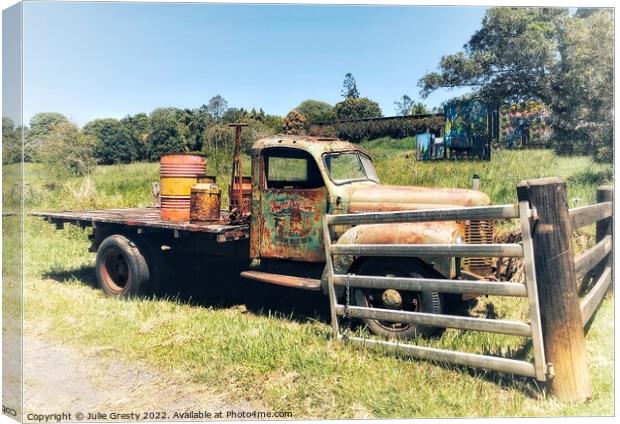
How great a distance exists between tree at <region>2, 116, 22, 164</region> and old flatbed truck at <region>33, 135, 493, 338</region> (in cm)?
217

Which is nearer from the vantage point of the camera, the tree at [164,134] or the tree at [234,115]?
the tree at [234,115]

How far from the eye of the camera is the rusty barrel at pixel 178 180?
6.42 metres

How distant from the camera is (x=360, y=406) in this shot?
11.9ft

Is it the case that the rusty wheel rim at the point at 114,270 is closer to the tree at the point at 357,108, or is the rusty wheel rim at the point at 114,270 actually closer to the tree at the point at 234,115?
the tree at the point at 234,115

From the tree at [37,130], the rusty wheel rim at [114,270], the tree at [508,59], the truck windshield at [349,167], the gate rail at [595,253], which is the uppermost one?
the tree at [508,59]

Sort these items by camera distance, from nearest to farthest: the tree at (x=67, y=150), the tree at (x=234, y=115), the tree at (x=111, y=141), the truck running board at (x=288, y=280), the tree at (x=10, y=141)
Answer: the tree at (x=10, y=141) → the tree at (x=67, y=150) → the truck running board at (x=288, y=280) → the tree at (x=234, y=115) → the tree at (x=111, y=141)

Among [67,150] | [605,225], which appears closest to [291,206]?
[67,150]

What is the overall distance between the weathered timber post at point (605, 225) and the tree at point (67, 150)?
14.7 feet

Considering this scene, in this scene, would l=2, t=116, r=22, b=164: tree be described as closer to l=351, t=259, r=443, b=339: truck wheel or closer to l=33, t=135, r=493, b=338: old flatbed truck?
l=33, t=135, r=493, b=338: old flatbed truck

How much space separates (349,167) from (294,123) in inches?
31.1

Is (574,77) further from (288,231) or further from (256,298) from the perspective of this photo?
(256,298)

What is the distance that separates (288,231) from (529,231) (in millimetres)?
2674

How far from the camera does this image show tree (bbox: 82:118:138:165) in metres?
6.18

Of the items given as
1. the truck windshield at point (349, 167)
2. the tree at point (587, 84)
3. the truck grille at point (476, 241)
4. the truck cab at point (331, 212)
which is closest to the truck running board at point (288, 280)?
the truck cab at point (331, 212)
